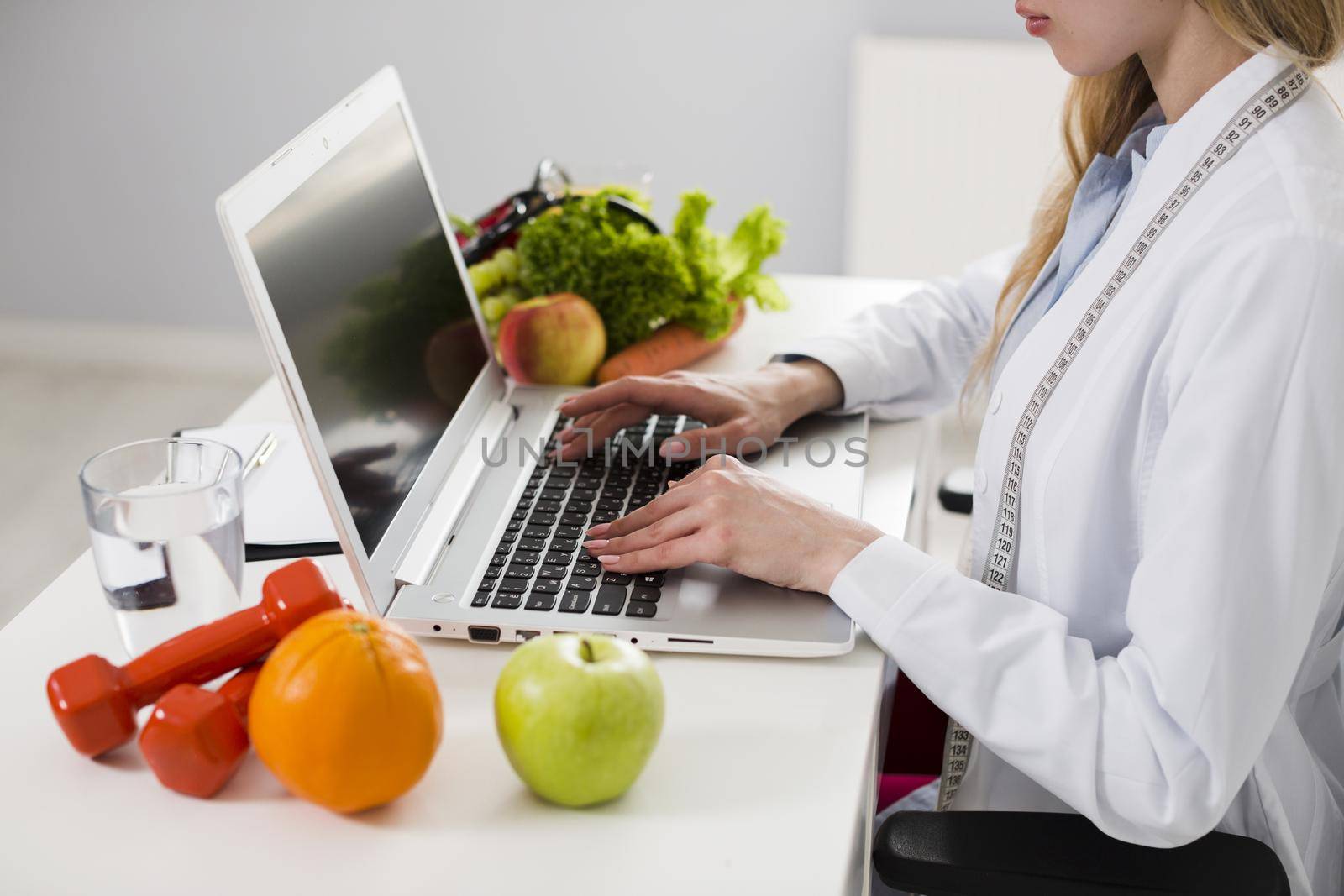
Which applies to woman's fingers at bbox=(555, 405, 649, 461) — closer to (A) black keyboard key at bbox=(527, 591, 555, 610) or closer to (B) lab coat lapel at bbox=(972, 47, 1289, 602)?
(A) black keyboard key at bbox=(527, 591, 555, 610)

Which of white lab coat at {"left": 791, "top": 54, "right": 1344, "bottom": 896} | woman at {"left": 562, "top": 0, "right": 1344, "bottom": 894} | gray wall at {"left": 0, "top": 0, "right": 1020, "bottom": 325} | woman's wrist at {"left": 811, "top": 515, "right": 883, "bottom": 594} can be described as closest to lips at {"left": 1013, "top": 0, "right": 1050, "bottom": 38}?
woman at {"left": 562, "top": 0, "right": 1344, "bottom": 894}

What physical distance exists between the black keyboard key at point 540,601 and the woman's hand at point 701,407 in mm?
261

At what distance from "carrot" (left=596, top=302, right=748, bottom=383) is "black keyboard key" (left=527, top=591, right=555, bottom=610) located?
0.48 m

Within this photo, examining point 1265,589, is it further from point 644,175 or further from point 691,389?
point 644,175

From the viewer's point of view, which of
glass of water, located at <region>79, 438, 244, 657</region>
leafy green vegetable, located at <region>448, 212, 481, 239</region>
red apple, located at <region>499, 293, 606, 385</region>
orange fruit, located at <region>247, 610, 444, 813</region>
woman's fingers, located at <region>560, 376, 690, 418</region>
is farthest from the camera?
leafy green vegetable, located at <region>448, 212, 481, 239</region>

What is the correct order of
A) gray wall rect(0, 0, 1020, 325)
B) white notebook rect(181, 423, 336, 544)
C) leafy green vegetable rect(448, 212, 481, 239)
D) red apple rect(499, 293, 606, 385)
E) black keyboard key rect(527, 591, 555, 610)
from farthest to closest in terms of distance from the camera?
gray wall rect(0, 0, 1020, 325), leafy green vegetable rect(448, 212, 481, 239), red apple rect(499, 293, 606, 385), white notebook rect(181, 423, 336, 544), black keyboard key rect(527, 591, 555, 610)

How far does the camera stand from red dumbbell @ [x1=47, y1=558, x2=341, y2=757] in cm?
81

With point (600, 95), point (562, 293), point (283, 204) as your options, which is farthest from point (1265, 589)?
point (600, 95)

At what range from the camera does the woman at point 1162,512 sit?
2.62ft

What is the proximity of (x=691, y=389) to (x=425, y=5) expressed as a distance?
209 centimetres

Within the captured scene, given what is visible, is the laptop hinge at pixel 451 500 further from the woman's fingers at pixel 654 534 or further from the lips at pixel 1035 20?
the lips at pixel 1035 20

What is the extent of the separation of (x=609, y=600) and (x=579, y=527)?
0.45 ft

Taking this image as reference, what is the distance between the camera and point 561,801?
2.58 feet

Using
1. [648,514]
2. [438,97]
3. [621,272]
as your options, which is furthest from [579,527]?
[438,97]
